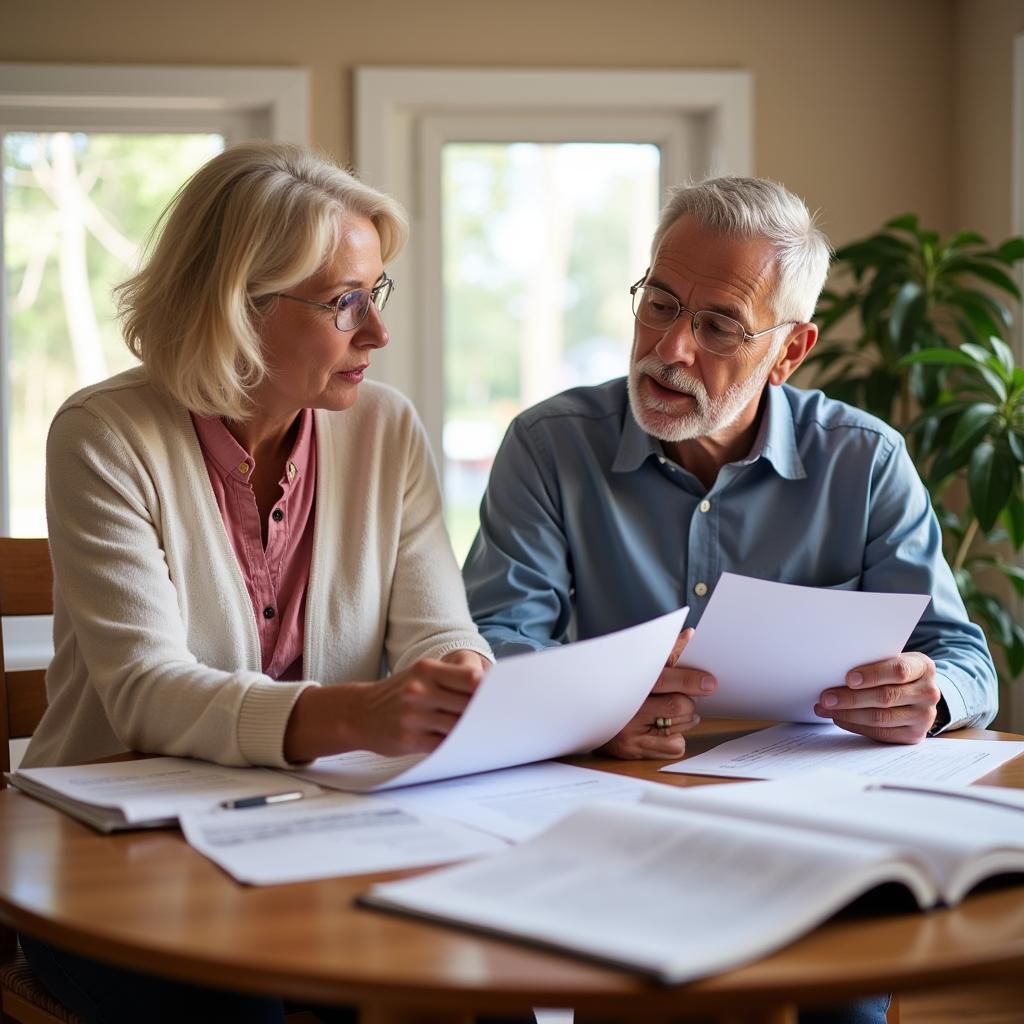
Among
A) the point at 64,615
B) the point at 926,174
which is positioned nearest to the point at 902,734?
the point at 64,615

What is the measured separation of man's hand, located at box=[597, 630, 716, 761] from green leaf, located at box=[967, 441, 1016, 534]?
4.85ft

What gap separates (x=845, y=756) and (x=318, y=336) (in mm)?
802

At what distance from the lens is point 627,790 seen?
118cm

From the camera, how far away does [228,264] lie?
1.52 m

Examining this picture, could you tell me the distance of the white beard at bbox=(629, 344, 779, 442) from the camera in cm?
175

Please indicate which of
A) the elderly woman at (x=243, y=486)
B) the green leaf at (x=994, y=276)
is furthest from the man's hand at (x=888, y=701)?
the green leaf at (x=994, y=276)

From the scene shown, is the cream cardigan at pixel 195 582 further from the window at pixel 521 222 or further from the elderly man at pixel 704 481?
the window at pixel 521 222

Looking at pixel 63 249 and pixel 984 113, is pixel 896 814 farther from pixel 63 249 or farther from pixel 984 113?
pixel 63 249

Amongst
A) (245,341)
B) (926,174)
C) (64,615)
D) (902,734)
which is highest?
(926,174)

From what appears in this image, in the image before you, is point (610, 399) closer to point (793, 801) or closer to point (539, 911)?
point (793, 801)

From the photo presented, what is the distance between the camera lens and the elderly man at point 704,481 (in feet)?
5.76

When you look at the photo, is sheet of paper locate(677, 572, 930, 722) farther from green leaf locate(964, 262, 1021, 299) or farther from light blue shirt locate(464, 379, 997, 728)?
green leaf locate(964, 262, 1021, 299)

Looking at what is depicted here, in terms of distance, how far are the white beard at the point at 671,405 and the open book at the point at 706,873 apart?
81cm

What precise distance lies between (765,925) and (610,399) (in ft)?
3.94
